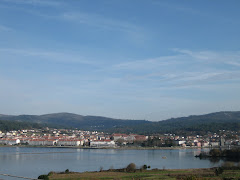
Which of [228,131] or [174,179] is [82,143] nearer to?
[228,131]

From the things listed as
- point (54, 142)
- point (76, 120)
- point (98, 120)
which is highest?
point (98, 120)

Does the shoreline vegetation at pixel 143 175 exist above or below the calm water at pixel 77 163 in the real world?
above

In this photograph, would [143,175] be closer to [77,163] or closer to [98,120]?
[77,163]

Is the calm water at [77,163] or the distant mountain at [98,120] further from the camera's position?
the distant mountain at [98,120]

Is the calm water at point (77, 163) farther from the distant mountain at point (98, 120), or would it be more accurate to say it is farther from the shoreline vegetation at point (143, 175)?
the distant mountain at point (98, 120)

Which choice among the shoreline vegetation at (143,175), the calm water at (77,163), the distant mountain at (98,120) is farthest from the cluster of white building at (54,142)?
the distant mountain at (98,120)

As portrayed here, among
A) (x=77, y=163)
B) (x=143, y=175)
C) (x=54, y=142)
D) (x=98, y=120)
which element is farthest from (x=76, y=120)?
(x=143, y=175)

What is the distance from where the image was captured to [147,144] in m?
45.6

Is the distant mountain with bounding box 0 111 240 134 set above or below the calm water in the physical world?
above

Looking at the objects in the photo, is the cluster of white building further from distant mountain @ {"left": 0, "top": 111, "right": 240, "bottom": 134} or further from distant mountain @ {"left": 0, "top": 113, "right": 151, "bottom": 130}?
distant mountain @ {"left": 0, "top": 113, "right": 151, "bottom": 130}

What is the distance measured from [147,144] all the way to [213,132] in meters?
26.4

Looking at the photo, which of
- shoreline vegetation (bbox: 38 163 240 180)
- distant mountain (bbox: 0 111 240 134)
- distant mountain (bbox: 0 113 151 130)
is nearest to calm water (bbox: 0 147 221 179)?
shoreline vegetation (bbox: 38 163 240 180)

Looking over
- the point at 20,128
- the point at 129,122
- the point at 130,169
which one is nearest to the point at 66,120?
the point at 129,122

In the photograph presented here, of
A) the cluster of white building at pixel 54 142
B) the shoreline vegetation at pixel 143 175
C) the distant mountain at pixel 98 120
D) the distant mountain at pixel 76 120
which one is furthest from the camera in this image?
the distant mountain at pixel 76 120
